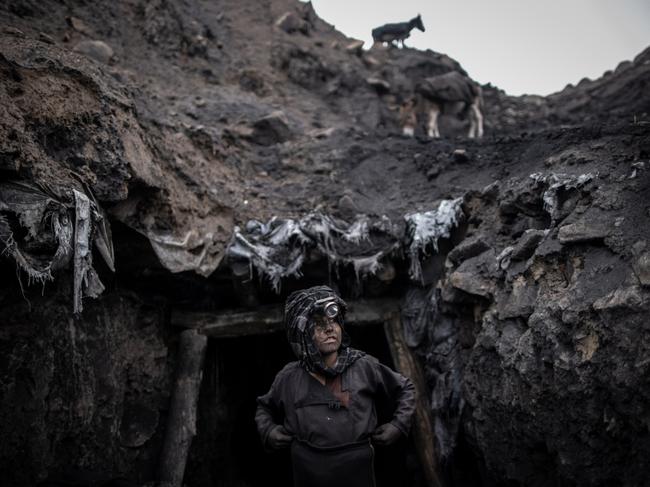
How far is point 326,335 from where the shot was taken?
7.98 feet

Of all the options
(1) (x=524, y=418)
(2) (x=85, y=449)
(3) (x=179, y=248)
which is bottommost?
(2) (x=85, y=449)

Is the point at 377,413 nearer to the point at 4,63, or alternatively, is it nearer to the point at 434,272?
the point at 434,272

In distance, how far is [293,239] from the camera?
4324mm

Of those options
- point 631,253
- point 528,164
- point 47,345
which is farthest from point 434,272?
point 47,345

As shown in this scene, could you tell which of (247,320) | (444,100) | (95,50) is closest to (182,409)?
(247,320)

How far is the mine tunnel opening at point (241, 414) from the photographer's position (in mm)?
4520

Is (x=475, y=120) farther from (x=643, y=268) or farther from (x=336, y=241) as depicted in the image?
(x=643, y=268)

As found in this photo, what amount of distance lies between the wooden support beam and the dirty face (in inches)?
84.6

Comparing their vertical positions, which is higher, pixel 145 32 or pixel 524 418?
pixel 145 32

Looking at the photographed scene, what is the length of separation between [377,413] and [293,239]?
213 centimetres

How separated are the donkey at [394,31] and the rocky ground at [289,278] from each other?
315 inches

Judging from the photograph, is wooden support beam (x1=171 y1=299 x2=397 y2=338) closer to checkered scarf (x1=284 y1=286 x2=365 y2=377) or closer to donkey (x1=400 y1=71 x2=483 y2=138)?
checkered scarf (x1=284 y1=286 x2=365 y2=377)

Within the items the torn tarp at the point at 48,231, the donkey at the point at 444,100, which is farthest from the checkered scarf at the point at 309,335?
the donkey at the point at 444,100

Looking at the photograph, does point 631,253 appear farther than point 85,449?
No
